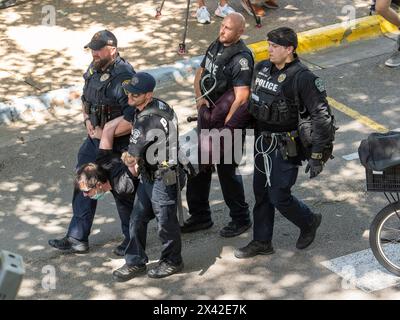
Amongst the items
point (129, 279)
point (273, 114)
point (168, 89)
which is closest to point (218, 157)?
point (273, 114)

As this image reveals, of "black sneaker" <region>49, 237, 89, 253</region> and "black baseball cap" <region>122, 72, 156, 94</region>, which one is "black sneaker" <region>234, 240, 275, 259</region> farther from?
"black baseball cap" <region>122, 72, 156, 94</region>

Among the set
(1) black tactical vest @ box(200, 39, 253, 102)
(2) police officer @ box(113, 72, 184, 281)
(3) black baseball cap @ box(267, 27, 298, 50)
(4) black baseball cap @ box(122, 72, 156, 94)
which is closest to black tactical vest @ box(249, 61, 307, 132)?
(3) black baseball cap @ box(267, 27, 298, 50)

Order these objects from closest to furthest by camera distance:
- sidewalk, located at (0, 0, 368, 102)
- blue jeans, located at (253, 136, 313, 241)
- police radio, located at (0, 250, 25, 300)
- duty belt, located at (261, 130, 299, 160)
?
police radio, located at (0, 250, 25, 300)
duty belt, located at (261, 130, 299, 160)
blue jeans, located at (253, 136, 313, 241)
sidewalk, located at (0, 0, 368, 102)

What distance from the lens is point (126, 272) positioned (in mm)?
7488

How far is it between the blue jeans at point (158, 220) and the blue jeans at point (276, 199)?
0.73m

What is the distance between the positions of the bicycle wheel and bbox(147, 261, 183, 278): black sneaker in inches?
62.6

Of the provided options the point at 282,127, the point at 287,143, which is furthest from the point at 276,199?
the point at 282,127

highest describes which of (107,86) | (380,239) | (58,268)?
(107,86)

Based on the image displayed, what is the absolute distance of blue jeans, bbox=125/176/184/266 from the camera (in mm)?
7223

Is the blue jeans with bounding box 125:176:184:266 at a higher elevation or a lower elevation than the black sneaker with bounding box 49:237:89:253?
higher

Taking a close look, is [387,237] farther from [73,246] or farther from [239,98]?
[73,246]

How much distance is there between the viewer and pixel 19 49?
39.4ft
